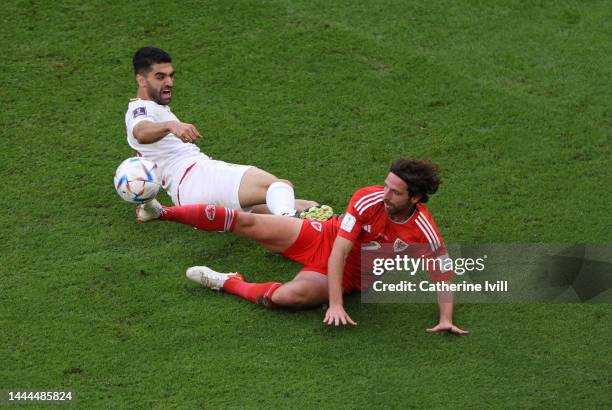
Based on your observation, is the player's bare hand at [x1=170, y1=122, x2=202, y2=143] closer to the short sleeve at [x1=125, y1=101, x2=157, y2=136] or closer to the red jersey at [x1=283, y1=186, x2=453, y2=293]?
the short sleeve at [x1=125, y1=101, x2=157, y2=136]

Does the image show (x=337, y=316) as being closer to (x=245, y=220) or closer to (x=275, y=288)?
(x=275, y=288)

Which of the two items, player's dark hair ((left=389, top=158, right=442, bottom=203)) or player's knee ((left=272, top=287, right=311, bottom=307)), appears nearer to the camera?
player's dark hair ((left=389, top=158, right=442, bottom=203))

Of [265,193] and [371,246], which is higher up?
[265,193]

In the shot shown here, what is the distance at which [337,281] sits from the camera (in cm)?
652

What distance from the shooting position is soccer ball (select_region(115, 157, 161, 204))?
22.7 ft

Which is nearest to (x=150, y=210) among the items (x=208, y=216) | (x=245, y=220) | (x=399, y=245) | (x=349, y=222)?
(x=208, y=216)

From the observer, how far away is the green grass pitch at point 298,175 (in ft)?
20.5

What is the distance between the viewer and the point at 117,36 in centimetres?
971

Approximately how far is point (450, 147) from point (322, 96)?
123 centimetres

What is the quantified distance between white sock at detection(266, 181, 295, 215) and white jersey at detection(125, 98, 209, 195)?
693mm

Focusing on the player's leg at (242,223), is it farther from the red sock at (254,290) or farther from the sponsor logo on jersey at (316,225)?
the red sock at (254,290)

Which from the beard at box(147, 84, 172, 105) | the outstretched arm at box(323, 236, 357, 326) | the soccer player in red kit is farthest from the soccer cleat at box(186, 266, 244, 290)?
the beard at box(147, 84, 172, 105)

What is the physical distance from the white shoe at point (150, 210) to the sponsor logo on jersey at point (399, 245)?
158 cm

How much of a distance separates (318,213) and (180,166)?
42.2 inches
